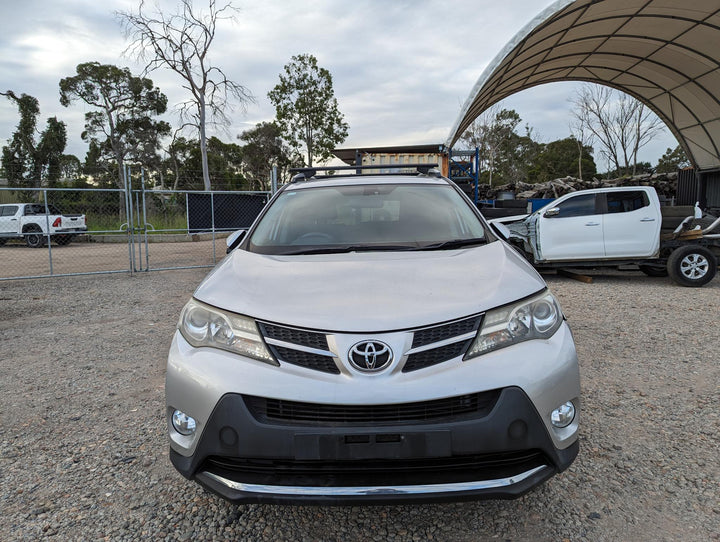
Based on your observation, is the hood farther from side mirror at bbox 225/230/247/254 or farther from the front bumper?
side mirror at bbox 225/230/247/254

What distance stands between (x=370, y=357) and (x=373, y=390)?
0.39 feet

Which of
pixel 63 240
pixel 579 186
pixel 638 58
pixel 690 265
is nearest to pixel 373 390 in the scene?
pixel 690 265

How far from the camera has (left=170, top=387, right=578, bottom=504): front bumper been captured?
169 centimetres

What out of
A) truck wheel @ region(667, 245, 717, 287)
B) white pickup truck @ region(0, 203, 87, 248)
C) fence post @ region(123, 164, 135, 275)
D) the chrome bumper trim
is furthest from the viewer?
white pickup truck @ region(0, 203, 87, 248)

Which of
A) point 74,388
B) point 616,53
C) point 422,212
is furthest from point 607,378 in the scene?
point 616,53

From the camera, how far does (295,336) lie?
6.05 ft

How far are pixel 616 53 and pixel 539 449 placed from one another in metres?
16.8

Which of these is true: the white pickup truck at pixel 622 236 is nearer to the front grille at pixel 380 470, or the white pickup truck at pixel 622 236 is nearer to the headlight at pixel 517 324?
the headlight at pixel 517 324

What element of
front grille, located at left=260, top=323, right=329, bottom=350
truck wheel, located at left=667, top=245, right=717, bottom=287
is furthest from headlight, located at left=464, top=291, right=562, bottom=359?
truck wheel, located at left=667, top=245, right=717, bottom=287

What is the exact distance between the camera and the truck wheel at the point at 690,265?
315 inches

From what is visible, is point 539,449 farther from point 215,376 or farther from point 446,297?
point 215,376

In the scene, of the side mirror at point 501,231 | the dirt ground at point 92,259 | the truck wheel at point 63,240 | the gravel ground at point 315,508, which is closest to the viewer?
the gravel ground at point 315,508

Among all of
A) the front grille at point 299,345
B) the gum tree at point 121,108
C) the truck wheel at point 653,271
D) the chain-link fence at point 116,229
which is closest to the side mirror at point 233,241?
the front grille at point 299,345

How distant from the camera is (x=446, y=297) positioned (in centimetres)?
195
